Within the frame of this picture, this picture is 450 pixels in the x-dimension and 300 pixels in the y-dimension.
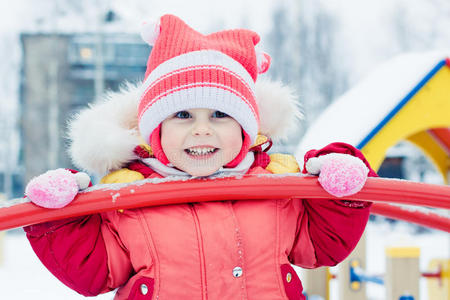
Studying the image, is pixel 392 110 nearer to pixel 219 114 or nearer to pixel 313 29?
pixel 219 114

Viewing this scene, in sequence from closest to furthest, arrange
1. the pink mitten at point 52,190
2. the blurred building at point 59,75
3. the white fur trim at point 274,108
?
the pink mitten at point 52,190 < the white fur trim at point 274,108 < the blurred building at point 59,75

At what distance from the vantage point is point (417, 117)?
2627mm

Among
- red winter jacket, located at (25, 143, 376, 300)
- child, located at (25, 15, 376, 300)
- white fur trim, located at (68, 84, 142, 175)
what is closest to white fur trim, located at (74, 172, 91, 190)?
child, located at (25, 15, 376, 300)

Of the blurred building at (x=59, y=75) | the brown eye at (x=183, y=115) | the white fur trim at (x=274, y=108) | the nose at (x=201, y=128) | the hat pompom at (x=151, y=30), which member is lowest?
the nose at (x=201, y=128)

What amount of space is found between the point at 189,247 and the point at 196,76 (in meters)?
0.41

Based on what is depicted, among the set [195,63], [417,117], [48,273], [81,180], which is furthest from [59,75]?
[81,180]

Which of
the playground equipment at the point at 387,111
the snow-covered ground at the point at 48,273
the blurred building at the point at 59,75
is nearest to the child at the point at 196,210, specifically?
the playground equipment at the point at 387,111

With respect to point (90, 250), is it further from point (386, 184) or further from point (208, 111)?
point (386, 184)

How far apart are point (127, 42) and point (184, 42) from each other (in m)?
15.0

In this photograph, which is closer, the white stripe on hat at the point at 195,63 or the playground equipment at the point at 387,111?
the white stripe on hat at the point at 195,63

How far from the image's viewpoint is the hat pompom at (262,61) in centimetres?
154

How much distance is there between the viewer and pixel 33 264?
6188mm

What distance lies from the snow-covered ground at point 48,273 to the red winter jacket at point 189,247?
1765mm

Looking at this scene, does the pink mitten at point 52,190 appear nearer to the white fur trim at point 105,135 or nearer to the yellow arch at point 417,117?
the white fur trim at point 105,135
